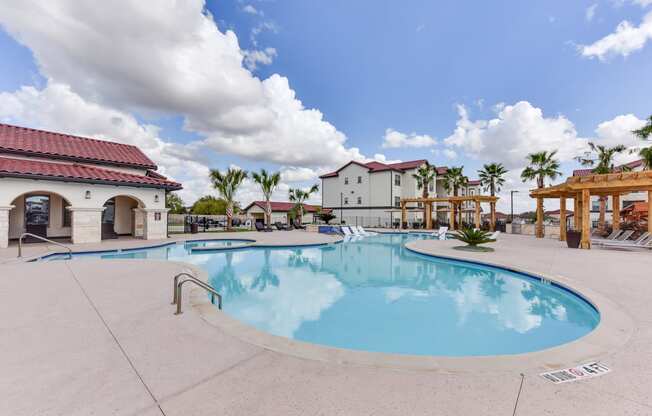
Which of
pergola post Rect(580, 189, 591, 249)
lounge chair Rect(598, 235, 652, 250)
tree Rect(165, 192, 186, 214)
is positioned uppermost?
tree Rect(165, 192, 186, 214)

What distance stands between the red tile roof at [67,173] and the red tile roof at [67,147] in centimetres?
64

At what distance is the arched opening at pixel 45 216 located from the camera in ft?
51.5

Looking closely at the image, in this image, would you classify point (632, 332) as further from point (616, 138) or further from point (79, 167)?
point (616, 138)

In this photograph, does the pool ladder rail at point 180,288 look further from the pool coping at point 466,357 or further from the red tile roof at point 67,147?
the red tile roof at point 67,147

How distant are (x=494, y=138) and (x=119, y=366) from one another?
1129 inches

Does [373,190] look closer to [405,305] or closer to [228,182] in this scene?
[228,182]

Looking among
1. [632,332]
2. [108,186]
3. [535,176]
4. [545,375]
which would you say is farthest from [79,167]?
[535,176]

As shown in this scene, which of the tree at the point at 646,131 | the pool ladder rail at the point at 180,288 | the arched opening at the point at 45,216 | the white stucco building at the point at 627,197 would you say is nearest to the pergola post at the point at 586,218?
the tree at the point at 646,131

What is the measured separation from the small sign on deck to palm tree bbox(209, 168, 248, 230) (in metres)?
24.8

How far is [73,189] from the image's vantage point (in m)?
14.5

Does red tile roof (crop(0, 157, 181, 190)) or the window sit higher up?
red tile roof (crop(0, 157, 181, 190))

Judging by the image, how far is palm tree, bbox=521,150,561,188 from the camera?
23603 mm

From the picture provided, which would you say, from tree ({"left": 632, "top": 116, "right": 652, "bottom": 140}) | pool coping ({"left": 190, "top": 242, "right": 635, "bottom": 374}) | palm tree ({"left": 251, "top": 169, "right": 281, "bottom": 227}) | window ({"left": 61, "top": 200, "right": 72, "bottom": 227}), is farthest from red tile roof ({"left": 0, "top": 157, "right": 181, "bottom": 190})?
tree ({"left": 632, "top": 116, "right": 652, "bottom": 140})

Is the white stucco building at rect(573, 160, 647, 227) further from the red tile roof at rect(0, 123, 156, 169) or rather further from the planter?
the red tile roof at rect(0, 123, 156, 169)
